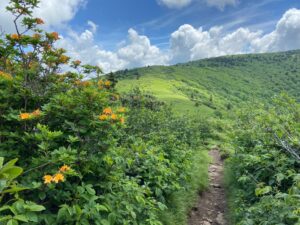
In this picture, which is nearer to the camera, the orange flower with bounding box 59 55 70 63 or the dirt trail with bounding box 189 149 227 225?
the orange flower with bounding box 59 55 70 63

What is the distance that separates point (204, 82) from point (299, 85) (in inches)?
1993

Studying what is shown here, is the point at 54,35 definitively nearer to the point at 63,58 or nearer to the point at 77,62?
the point at 63,58

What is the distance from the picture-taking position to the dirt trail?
295 inches

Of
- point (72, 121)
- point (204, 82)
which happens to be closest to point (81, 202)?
point (72, 121)

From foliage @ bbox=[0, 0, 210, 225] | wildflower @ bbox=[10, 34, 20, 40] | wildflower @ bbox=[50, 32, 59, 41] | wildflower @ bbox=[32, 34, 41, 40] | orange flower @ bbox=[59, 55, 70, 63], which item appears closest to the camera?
foliage @ bbox=[0, 0, 210, 225]

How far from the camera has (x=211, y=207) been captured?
8.41m

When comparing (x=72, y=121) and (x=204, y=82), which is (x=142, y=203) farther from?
(x=204, y=82)

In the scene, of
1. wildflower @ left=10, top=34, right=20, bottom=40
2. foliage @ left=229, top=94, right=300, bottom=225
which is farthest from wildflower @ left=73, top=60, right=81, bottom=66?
foliage @ left=229, top=94, right=300, bottom=225

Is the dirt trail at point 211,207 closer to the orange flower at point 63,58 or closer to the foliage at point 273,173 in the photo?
the foliage at point 273,173

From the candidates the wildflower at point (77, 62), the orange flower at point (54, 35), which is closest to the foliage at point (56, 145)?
the orange flower at point (54, 35)

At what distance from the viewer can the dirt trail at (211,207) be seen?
24.5 ft

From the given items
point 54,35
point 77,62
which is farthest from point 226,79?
point 54,35

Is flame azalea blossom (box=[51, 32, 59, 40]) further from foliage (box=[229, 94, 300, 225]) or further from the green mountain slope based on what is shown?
the green mountain slope

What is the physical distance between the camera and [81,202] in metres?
3.96
